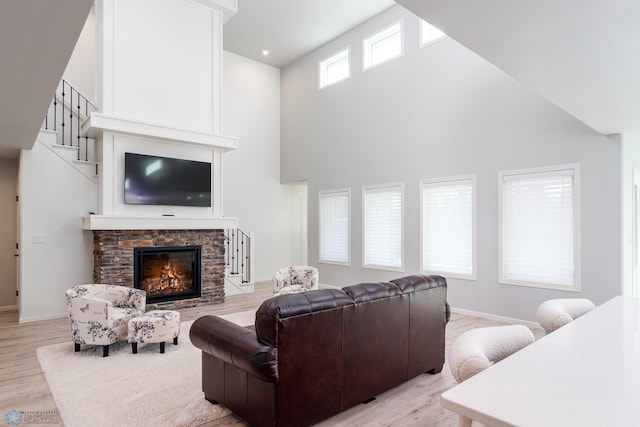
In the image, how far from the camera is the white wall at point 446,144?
4910 mm

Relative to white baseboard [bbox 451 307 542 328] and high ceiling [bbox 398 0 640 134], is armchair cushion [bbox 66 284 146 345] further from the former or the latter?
white baseboard [bbox 451 307 542 328]

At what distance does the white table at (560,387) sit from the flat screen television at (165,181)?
604cm

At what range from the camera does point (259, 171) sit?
31.6 feet

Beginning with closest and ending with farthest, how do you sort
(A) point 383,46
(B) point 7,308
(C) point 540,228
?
(C) point 540,228
(B) point 7,308
(A) point 383,46

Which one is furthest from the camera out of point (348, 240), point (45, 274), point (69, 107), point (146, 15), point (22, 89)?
point (348, 240)

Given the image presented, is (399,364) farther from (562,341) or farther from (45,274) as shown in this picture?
(45,274)

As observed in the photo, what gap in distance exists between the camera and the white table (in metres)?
0.97

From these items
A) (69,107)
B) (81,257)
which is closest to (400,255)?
(81,257)

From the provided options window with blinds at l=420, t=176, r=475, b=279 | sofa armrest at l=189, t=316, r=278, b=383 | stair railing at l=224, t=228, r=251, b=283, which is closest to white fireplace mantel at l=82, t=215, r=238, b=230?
stair railing at l=224, t=228, r=251, b=283

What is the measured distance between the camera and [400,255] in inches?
281

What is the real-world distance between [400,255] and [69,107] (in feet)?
21.8

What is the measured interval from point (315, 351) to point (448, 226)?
4.43 metres

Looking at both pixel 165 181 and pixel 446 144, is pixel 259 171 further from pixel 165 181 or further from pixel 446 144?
pixel 446 144

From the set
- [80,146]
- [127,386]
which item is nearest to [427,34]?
[80,146]
